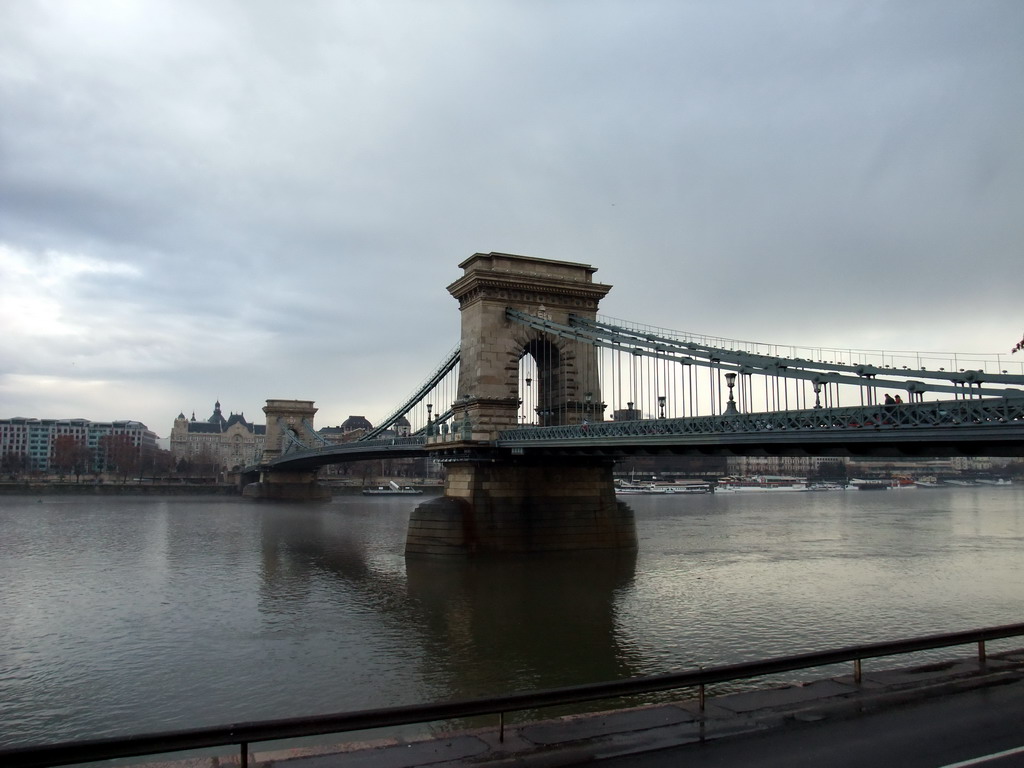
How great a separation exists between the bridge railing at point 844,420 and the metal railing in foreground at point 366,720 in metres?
9.92

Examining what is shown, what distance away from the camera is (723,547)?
1775 inches

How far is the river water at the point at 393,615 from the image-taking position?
17.0 meters

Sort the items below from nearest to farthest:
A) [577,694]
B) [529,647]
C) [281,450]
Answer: [577,694]
[529,647]
[281,450]

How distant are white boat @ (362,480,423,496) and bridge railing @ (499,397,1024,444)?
92274mm

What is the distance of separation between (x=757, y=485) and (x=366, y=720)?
149888 millimetres

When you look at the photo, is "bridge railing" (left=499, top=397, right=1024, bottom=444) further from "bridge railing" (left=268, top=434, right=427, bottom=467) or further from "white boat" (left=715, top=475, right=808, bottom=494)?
"white boat" (left=715, top=475, right=808, bottom=494)

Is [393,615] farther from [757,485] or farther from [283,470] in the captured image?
[757,485]

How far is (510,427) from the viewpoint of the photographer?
1550 inches

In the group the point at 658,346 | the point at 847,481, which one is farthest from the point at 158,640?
the point at 847,481

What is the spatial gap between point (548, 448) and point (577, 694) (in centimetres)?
2580

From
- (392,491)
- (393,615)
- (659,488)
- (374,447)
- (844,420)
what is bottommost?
(659,488)

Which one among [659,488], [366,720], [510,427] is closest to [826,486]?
[659,488]

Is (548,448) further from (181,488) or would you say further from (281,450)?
(181,488)

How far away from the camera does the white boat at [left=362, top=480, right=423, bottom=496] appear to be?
122312mm
